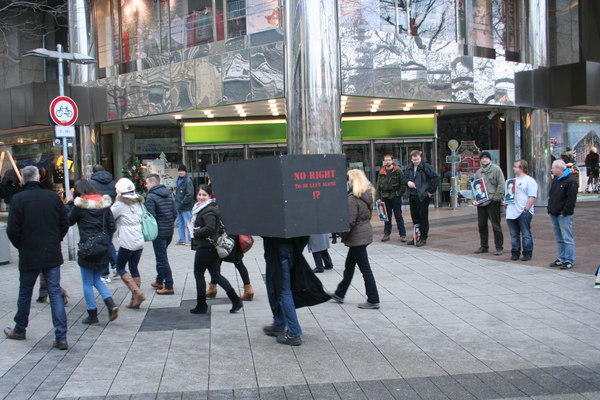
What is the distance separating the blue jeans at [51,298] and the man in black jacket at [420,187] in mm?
7679

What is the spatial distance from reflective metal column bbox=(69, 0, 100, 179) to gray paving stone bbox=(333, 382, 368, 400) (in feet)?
57.8

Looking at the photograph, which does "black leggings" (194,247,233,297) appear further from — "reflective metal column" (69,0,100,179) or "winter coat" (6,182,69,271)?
"reflective metal column" (69,0,100,179)

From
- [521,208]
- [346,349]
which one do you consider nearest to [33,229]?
[346,349]

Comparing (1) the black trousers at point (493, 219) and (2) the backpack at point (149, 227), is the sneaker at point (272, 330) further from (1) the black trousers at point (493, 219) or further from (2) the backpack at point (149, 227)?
(1) the black trousers at point (493, 219)

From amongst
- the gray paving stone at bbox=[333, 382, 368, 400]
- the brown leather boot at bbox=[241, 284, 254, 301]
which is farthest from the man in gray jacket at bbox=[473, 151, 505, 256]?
the gray paving stone at bbox=[333, 382, 368, 400]

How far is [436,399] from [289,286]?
1938mm

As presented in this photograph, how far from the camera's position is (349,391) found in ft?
15.0

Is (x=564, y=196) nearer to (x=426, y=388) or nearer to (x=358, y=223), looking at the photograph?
(x=358, y=223)

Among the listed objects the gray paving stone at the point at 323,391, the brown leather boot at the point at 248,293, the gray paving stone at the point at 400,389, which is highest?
the brown leather boot at the point at 248,293

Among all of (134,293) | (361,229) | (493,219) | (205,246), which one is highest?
(361,229)

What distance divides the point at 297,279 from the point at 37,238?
265cm

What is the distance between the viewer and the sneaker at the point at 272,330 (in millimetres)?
6059

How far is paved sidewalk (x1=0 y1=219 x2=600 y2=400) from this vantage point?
4641 millimetres

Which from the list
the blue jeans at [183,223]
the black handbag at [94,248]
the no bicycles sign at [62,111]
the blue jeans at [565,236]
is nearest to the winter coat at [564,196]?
the blue jeans at [565,236]
